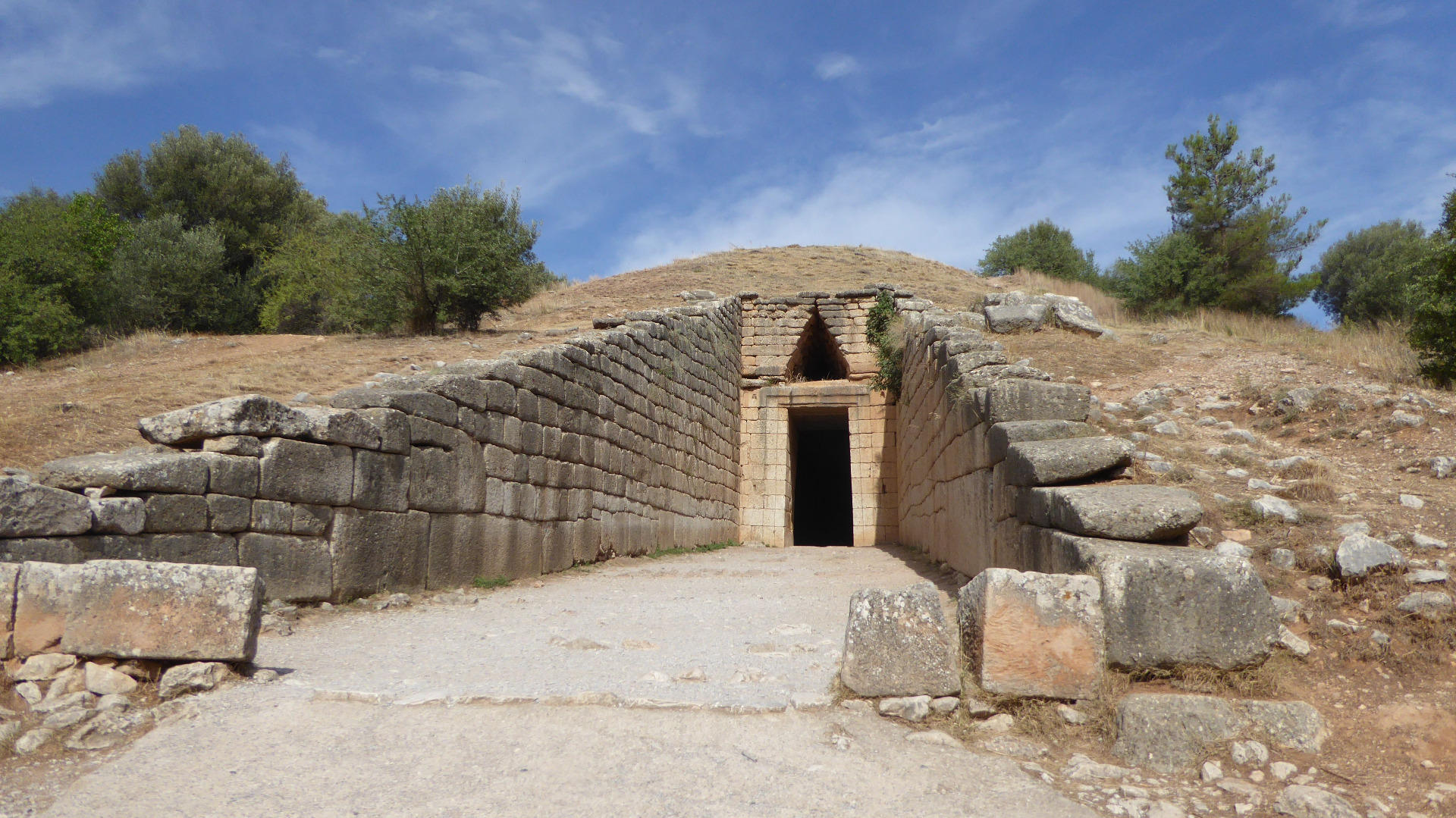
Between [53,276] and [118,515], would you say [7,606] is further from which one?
[53,276]

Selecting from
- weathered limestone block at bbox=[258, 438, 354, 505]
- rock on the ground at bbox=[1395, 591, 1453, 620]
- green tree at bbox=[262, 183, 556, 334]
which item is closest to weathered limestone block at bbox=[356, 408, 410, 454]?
weathered limestone block at bbox=[258, 438, 354, 505]

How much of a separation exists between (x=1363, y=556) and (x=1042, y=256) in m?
29.2

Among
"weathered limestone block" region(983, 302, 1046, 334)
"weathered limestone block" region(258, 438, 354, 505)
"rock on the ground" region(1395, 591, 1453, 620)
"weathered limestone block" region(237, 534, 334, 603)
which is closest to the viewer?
"rock on the ground" region(1395, 591, 1453, 620)

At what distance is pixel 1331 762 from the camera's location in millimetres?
2902

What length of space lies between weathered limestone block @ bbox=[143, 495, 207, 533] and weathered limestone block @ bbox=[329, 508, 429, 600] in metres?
0.92

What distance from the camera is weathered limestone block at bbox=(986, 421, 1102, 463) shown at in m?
5.09

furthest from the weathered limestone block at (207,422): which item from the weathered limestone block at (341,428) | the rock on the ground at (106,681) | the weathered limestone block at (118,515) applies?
the rock on the ground at (106,681)

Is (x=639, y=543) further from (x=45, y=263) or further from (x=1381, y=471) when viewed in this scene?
(x=45, y=263)

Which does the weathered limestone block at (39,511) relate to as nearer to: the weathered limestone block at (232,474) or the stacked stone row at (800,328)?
the weathered limestone block at (232,474)

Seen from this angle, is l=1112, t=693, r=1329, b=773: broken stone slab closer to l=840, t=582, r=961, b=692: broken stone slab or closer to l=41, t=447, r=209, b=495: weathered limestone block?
l=840, t=582, r=961, b=692: broken stone slab

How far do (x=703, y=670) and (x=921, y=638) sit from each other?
1155 millimetres

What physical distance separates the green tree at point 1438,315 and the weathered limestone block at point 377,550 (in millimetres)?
9350

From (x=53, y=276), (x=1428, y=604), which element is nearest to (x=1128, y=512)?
(x=1428, y=604)

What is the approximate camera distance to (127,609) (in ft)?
10.8
